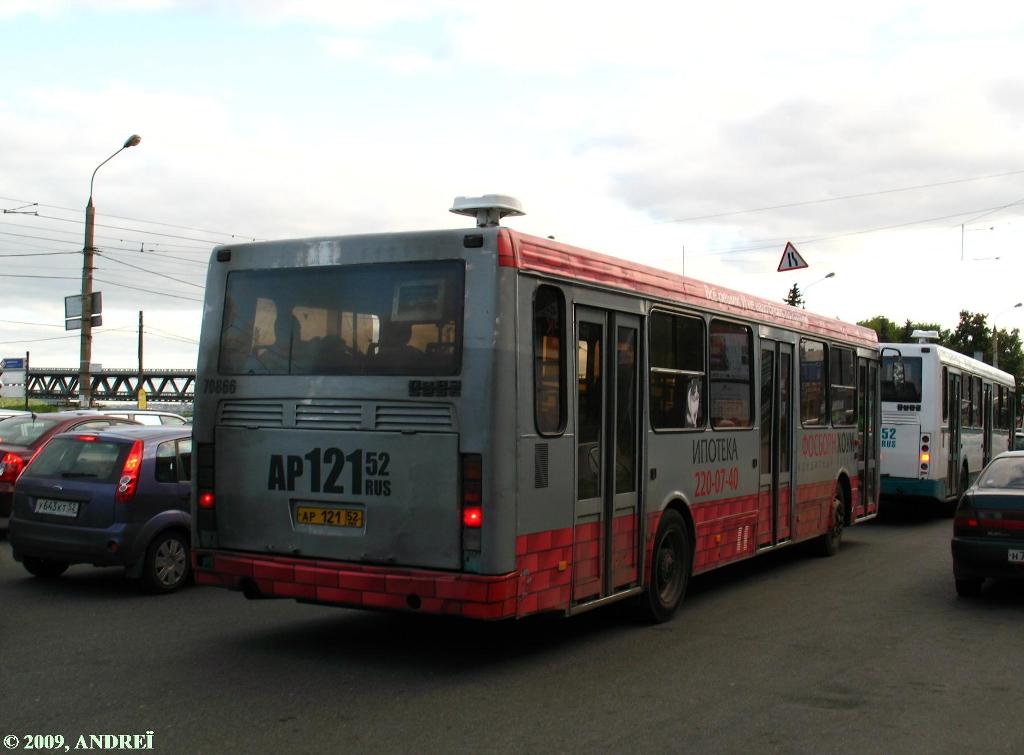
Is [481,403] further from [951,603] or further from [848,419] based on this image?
[848,419]

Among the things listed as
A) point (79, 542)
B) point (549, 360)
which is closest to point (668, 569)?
point (549, 360)

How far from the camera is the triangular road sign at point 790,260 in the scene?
2788 centimetres

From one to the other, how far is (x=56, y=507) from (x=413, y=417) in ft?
16.5

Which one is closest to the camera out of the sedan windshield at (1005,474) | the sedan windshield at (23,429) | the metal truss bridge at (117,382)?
the sedan windshield at (1005,474)

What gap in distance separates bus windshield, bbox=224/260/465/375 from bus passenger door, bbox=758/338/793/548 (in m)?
5.46

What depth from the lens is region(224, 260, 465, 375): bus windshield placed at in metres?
7.42

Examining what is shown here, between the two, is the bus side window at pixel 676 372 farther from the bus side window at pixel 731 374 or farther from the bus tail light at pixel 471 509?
the bus tail light at pixel 471 509

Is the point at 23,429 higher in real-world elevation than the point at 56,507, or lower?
higher

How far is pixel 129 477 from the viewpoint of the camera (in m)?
10.6

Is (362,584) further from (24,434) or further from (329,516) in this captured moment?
(24,434)

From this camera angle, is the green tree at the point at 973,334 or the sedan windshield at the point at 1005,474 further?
the green tree at the point at 973,334

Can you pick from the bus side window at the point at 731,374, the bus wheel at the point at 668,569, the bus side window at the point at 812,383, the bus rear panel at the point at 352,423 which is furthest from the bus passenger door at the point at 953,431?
the bus rear panel at the point at 352,423

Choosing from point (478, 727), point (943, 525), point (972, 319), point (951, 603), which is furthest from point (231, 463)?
point (972, 319)

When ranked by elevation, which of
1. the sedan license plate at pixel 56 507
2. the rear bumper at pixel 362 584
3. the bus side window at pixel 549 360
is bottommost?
the rear bumper at pixel 362 584
